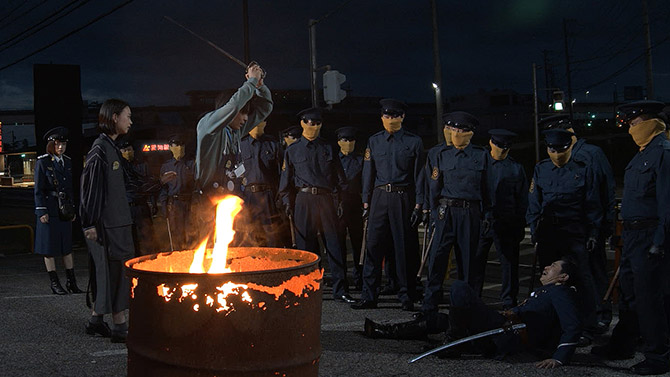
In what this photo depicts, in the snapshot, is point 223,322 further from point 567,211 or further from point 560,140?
point 560,140

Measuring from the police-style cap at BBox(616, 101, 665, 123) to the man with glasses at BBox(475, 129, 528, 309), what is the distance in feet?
7.31

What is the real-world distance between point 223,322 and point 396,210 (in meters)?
4.97

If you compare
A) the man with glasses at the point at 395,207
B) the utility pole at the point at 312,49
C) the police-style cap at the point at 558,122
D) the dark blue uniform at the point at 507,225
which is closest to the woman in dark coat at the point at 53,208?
the man with glasses at the point at 395,207

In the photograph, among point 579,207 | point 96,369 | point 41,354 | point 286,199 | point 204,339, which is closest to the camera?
point 204,339

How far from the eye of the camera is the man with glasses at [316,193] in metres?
8.00

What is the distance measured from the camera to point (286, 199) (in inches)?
333

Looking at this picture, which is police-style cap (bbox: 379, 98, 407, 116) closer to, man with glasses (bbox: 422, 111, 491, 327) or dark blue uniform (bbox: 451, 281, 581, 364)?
man with glasses (bbox: 422, 111, 491, 327)

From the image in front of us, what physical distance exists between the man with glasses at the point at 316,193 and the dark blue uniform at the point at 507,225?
1671mm

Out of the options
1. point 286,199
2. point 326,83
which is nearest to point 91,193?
point 286,199

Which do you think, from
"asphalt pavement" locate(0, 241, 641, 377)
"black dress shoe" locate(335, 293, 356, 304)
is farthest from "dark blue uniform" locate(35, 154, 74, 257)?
"black dress shoe" locate(335, 293, 356, 304)

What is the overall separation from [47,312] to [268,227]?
285 cm

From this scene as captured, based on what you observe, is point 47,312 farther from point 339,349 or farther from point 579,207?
point 579,207

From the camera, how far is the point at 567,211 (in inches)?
254

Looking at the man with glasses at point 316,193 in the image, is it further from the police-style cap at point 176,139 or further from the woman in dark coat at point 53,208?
the police-style cap at point 176,139
